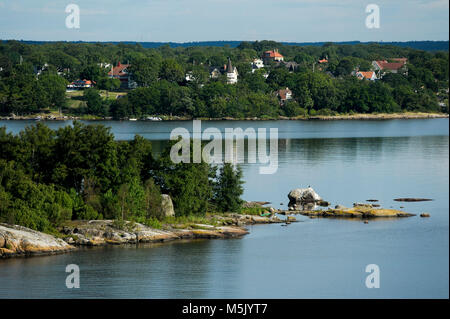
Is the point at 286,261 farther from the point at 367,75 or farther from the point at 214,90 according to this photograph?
the point at 367,75

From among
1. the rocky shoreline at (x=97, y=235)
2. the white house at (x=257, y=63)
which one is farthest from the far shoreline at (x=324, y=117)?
the rocky shoreline at (x=97, y=235)

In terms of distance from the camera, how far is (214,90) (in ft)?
321

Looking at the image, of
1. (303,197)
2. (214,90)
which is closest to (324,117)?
(214,90)

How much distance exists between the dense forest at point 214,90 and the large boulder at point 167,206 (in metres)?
64.3

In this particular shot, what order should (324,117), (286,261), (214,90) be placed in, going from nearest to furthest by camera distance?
(286,261) < (214,90) < (324,117)

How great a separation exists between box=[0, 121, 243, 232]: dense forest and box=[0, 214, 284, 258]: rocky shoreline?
1.61ft

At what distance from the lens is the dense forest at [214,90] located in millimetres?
96125

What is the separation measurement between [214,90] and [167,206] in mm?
66958

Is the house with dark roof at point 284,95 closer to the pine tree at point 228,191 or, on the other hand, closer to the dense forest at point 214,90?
the dense forest at point 214,90

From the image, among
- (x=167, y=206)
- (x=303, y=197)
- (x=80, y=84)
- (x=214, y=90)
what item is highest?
(x=80, y=84)

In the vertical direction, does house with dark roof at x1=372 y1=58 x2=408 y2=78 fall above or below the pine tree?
above

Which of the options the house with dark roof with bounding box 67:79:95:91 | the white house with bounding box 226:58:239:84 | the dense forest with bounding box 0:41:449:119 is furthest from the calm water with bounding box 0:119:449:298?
the white house with bounding box 226:58:239:84

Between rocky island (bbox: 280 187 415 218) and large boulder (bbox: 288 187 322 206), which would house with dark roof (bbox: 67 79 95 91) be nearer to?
large boulder (bbox: 288 187 322 206)

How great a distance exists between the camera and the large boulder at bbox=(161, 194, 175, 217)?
103 feet
